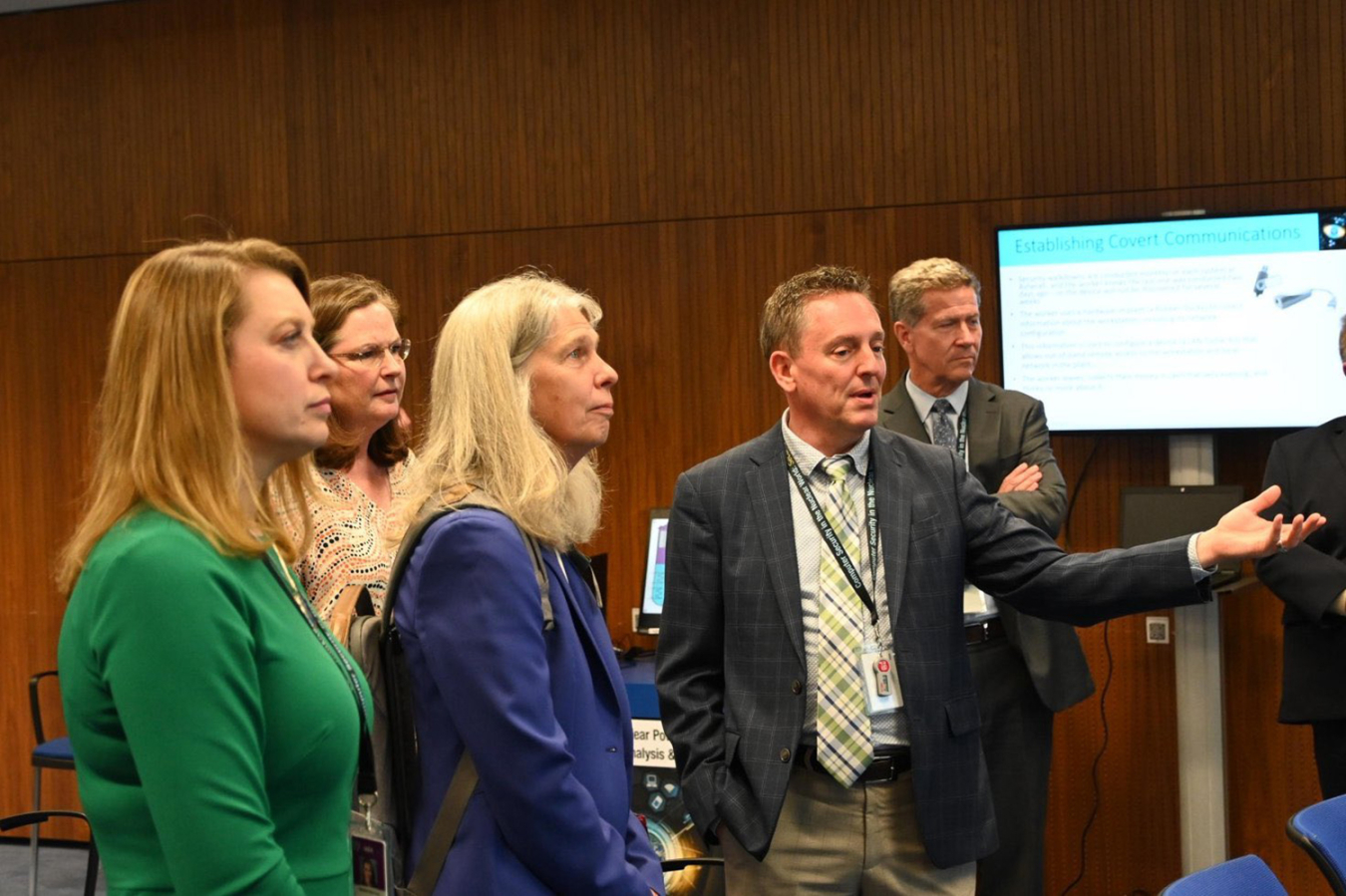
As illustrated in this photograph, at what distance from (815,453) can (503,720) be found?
43.3 inches

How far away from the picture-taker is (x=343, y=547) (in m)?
2.56

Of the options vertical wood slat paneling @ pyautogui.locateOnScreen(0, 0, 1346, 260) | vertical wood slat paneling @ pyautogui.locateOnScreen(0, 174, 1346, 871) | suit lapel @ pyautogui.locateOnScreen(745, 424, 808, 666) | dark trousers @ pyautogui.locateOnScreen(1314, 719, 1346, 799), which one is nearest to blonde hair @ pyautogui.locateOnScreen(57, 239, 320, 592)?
suit lapel @ pyautogui.locateOnScreen(745, 424, 808, 666)

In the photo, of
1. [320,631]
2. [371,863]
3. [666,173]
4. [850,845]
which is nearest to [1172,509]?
[666,173]

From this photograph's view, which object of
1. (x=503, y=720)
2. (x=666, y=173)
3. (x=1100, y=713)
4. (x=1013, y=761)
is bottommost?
(x=1100, y=713)

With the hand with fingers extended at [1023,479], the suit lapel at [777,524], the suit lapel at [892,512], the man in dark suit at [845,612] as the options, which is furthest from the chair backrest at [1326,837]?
the hand with fingers extended at [1023,479]

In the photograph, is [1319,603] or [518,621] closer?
[518,621]

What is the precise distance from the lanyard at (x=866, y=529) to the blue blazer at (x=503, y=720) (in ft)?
2.56

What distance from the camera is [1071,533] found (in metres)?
4.83

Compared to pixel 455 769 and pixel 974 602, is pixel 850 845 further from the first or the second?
pixel 974 602

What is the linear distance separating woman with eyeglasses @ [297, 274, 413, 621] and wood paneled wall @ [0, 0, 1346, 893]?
2.44 m

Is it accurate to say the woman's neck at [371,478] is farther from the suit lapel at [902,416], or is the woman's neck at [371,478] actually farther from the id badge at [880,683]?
the suit lapel at [902,416]

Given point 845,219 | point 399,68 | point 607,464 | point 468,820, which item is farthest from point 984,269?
point 468,820

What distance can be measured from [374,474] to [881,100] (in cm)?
285

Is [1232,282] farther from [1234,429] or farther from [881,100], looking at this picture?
[881,100]
